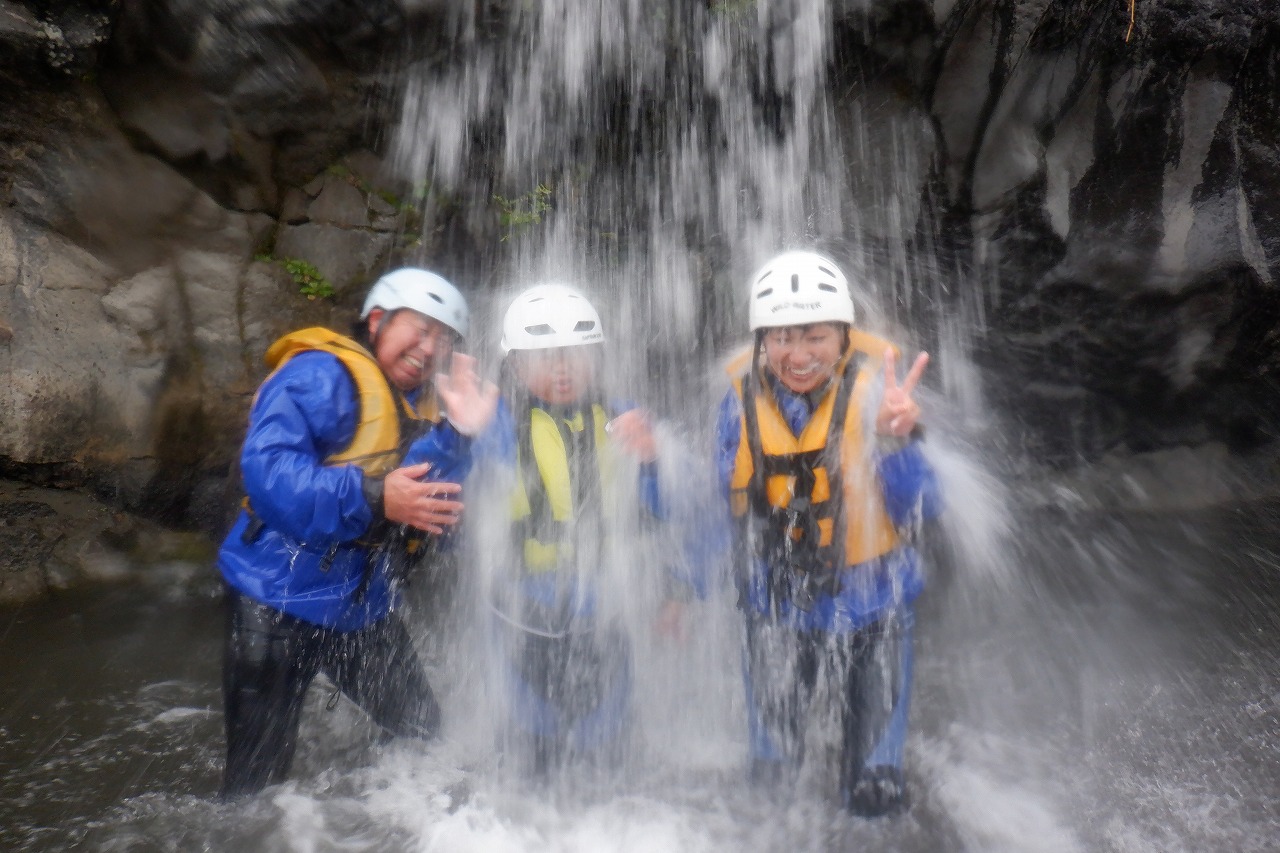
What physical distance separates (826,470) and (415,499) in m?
1.86

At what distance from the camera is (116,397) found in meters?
5.61

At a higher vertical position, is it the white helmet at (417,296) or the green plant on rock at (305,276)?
the green plant on rock at (305,276)

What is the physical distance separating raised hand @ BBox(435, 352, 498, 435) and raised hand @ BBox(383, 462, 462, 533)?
11.3 inches

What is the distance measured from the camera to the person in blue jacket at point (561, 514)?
3.66 m

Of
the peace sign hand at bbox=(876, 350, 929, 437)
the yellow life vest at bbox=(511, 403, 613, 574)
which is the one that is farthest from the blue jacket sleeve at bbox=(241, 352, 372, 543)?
the peace sign hand at bbox=(876, 350, 929, 437)

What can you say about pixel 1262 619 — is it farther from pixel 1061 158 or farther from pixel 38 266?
pixel 38 266

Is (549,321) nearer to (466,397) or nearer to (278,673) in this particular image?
(466,397)

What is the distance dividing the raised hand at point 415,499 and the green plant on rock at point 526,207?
3.53m

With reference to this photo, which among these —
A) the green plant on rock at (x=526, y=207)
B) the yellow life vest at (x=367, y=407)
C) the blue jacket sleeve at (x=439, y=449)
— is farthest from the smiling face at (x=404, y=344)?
the green plant on rock at (x=526, y=207)

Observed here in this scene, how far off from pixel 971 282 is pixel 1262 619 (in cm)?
317

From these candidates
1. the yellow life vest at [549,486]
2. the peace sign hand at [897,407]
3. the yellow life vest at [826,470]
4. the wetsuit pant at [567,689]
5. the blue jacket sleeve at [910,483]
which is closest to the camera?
the peace sign hand at [897,407]

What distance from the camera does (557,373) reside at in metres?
3.80

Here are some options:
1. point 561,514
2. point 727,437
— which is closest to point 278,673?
point 561,514

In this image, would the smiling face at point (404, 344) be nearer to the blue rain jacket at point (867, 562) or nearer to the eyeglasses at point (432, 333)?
the eyeglasses at point (432, 333)
